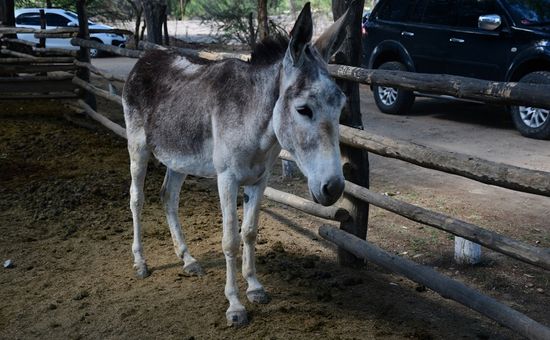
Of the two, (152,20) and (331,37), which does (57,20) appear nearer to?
(152,20)

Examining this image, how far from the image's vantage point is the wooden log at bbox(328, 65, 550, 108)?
3238mm

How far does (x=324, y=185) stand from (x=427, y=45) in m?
8.45

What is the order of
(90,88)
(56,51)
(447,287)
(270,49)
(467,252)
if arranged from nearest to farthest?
(447,287) < (270,49) < (467,252) < (90,88) < (56,51)

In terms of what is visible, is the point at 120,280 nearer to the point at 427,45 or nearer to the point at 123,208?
the point at 123,208

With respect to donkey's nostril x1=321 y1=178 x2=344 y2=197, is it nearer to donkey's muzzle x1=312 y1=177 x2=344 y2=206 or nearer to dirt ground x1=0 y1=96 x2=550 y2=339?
donkey's muzzle x1=312 y1=177 x2=344 y2=206

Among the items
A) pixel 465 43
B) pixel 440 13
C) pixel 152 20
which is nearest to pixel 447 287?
pixel 152 20

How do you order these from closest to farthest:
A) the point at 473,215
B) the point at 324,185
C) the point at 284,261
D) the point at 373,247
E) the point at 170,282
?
the point at 324,185 < the point at 373,247 < the point at 170,282 < the point at 284,261 < the point at 473,215

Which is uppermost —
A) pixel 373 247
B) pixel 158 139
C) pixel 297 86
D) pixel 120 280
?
pixel 297 86

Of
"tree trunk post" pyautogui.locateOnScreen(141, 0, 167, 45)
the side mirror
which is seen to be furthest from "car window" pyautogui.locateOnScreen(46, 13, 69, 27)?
the side mirror

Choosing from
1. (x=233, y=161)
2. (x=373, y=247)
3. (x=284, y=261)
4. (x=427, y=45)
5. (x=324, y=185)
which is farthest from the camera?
(x=427, y=45)

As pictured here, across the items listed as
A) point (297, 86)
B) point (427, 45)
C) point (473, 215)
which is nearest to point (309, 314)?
point (297, 86)

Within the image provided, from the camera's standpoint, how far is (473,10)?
34.3 ft

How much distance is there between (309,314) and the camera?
412cm

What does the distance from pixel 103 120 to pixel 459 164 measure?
6.98m
